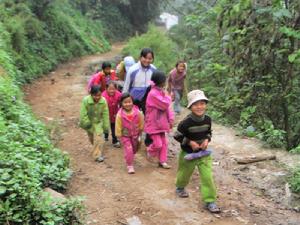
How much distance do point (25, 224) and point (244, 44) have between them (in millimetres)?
6680

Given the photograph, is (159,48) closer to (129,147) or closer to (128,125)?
(128,125)

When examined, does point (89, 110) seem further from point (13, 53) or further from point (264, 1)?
point (13, 53)

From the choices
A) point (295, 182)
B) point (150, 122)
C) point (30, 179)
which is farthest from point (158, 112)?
point (30, 179)

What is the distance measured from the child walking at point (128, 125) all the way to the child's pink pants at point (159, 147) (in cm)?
29

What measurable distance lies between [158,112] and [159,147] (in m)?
0.53

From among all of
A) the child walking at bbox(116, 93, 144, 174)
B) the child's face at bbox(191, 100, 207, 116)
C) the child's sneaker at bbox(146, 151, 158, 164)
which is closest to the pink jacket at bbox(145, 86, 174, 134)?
the child walking at bbox(116, 93, 144, 174)

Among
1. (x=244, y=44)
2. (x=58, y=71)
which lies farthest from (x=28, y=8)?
(x=244, y=44)

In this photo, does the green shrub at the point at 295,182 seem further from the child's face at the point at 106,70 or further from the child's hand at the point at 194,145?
the child's face at the point at 106,70

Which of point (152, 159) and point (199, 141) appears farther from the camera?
point (152, 159)

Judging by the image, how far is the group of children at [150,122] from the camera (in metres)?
5.21

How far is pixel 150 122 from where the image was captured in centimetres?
646

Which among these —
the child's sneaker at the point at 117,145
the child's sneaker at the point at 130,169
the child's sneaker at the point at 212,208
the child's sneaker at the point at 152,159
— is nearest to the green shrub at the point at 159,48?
the child's sneaker at the point at 117,145

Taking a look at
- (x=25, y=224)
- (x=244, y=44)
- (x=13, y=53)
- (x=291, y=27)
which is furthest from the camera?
(x=13, y=53)

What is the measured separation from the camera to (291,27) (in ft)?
27.0
